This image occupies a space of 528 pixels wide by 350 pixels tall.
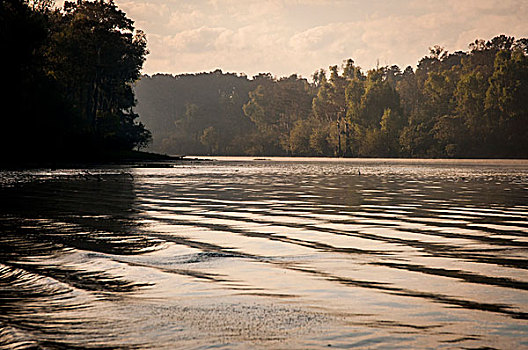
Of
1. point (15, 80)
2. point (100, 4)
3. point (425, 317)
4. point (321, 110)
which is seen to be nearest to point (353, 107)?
point (321, 110)

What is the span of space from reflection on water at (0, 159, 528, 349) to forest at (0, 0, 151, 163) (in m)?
52.4

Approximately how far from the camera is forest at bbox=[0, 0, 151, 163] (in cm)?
6725

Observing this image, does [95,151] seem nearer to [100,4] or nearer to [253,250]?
[100,4]

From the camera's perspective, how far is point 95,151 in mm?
82062

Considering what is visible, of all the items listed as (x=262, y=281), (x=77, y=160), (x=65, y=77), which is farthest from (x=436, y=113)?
(x=262, y=281)

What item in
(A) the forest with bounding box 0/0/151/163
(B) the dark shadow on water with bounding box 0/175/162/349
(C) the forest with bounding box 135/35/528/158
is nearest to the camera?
(B) the dark shadow on water with bounding box 0/175/162/349

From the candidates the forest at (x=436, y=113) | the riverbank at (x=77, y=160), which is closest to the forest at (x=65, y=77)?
the riverbank at (x=77, y=160)

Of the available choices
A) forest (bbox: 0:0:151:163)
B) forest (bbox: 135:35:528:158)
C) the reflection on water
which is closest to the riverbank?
forest (bbox: 0:0:151:163)

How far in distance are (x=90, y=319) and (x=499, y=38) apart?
6875 inches

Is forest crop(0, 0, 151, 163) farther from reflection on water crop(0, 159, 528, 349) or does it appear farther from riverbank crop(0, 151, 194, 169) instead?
reflection on water crop(0, 159, 528, 349)

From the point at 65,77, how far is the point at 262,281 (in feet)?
296

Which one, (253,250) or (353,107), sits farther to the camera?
(353,107)

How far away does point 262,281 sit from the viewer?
9164mm

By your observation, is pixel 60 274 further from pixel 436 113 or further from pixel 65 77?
pixel 436 113
